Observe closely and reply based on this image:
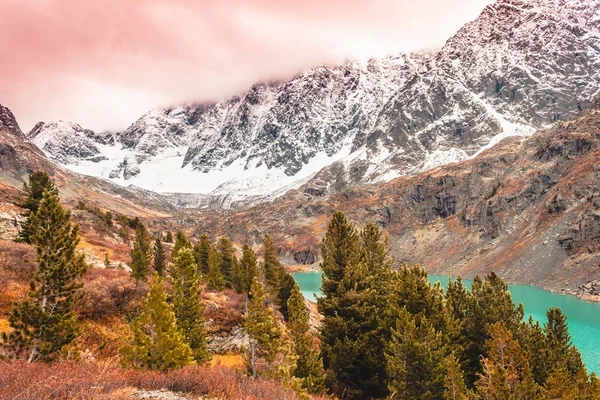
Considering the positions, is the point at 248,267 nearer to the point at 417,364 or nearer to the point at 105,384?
the point at 417,364

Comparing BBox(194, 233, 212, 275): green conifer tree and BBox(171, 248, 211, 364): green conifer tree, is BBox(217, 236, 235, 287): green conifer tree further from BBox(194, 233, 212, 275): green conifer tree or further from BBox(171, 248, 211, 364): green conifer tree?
BBox(171, 248, 211, 364): green conifer tree

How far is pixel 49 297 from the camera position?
1672 cm

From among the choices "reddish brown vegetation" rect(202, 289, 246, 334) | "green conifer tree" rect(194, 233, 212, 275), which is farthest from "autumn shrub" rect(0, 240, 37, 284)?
"green conifer tree" rect(194, 233, 212, 275)

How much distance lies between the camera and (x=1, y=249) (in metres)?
28.0

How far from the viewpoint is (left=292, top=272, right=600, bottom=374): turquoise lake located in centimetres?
5475

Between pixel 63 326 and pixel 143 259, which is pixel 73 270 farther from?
pixel 143 259

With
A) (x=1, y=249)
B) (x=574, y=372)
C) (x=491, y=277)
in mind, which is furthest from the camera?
(x=491, y=277)

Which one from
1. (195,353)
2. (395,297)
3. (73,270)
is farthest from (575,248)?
(73,270)

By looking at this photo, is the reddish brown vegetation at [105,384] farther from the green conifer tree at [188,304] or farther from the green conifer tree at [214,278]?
the green conifer tree at [214,278]

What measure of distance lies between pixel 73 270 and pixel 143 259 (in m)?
28.1

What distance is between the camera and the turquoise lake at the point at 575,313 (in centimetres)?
5475

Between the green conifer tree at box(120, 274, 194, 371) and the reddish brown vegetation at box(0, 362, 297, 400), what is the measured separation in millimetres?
5093

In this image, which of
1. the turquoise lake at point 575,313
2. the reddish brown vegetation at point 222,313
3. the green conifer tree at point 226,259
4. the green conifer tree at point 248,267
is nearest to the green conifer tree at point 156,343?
the reddish brown vegetation at point 222,313

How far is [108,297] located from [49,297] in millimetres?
10977
